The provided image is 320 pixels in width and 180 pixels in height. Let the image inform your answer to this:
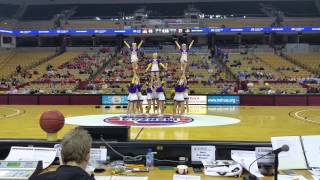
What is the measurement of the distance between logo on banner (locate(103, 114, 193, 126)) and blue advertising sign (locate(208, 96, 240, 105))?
7966mm

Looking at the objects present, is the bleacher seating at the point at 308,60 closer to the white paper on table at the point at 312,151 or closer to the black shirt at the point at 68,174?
the white paper on table at the point at 312,151

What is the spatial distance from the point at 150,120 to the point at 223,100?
10.1 meters

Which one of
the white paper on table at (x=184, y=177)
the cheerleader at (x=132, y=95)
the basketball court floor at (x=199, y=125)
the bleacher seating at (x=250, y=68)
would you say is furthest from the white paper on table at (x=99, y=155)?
the bleacher seating at (x=250, y=68)

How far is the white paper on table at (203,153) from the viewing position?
19.5 feet

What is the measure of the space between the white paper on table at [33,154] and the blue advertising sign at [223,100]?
2228cm

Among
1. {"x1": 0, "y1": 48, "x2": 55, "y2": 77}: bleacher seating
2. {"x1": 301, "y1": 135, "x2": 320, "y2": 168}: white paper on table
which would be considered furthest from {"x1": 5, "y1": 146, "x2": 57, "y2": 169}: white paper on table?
{"x1": 0, "y1": 48, "x2": 55, "y2": 77}: bleacher seating

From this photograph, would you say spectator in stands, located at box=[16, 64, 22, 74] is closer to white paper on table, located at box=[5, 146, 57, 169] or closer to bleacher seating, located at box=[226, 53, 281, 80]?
bleacher seating, located at box=[226, 53, 281, 80]

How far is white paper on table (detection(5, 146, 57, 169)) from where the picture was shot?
5793 mm

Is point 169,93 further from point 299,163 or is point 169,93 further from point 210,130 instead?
point 299,163

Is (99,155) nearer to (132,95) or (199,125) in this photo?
(199,125)

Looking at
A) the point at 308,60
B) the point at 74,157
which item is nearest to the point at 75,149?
the point at 74,157

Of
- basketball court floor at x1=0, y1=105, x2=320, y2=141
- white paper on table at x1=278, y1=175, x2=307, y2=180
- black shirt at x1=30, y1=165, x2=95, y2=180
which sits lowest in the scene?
basketball court floor at x1=0, y1=105, x2=320, y2=141

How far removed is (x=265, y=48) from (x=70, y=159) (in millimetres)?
46771

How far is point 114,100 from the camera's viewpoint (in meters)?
28.1
